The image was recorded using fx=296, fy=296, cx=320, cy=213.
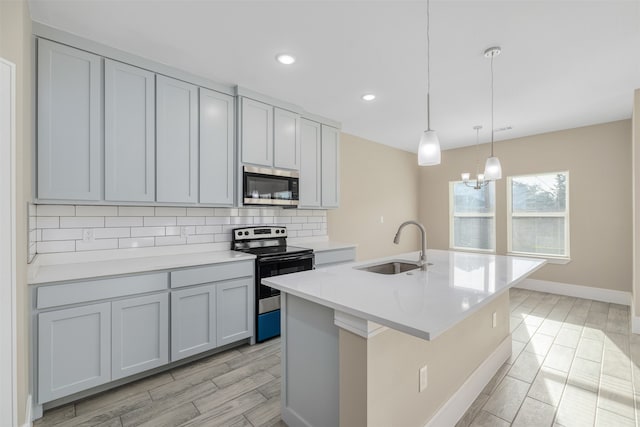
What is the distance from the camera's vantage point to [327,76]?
2.76m

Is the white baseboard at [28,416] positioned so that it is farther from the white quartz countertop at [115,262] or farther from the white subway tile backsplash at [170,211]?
the white subway tile backsplash at [170,211]

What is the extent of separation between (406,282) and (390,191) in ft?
13.2

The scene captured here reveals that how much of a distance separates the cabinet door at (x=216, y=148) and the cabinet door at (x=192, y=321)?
34.2 inches

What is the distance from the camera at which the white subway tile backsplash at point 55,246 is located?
7.27 ft

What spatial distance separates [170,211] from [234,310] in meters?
1.13

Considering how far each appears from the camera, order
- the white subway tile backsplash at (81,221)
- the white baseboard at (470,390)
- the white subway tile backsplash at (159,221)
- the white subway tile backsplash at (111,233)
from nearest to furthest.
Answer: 1. the white baseboard at (470,390)
2. the white subway tile backsplash at (81,221)
3. the white subway tile backsplash at (111,233)
4. the white subway tile backsplash at (159,221)

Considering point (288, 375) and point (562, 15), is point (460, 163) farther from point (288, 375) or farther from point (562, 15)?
point (288, 375)

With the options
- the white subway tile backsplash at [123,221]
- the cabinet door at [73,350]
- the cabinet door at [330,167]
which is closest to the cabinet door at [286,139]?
the cabinet door at [330,167]

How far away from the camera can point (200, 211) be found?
304cm

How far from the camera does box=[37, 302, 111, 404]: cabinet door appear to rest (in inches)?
71.9

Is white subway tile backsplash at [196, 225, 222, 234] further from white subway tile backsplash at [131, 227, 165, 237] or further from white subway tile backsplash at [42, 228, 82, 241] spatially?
white subway tile backsplash at [42, 228, 82, 241]

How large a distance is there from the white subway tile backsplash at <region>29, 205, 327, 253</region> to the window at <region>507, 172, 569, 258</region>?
4.06m

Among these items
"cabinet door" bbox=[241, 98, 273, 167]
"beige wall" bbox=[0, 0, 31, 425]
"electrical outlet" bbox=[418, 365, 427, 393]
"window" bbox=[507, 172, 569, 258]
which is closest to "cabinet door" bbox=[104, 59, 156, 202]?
"beige wall" bbox=[0, 0, 31, 425]

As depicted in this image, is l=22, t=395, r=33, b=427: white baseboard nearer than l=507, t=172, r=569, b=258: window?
Yes
